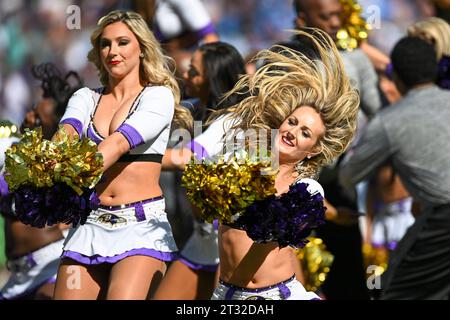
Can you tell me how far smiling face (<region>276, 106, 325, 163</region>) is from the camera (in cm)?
718

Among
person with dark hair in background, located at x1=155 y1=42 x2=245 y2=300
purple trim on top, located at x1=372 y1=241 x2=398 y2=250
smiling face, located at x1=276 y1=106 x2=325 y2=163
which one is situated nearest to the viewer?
smiling face, located at x1=276 y1=106 x2=325 y2=163

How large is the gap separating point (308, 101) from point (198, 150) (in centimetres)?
99

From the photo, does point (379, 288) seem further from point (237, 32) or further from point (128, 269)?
point (237, 32)

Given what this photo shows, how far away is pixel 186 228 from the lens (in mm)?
9633

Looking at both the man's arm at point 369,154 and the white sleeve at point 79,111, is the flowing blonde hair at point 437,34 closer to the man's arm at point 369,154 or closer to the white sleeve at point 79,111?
the man's arm at point 369,154

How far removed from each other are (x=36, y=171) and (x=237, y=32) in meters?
4.70

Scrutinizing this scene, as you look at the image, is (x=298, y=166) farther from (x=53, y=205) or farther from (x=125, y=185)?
(x=53, y=205)

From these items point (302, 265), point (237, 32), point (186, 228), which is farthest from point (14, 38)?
point (302, 265)

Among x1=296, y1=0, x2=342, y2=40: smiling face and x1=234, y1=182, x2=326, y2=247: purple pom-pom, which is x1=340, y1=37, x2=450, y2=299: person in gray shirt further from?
x1=234, y1=182, x2=326, y2=247: purple pom-pom

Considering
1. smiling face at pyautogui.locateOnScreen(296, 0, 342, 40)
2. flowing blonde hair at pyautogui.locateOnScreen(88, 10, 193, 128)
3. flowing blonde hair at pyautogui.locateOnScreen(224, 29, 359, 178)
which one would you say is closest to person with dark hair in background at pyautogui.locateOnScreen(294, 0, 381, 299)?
smiling face at pyautogui.locateOnScreen(296, 0, 342, 40)

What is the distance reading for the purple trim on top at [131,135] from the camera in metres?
7.27

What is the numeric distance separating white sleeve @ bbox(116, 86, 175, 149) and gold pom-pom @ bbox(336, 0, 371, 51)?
2133mm

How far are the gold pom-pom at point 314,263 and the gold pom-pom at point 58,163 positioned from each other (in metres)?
1.81

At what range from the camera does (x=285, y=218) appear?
22.2 ft
